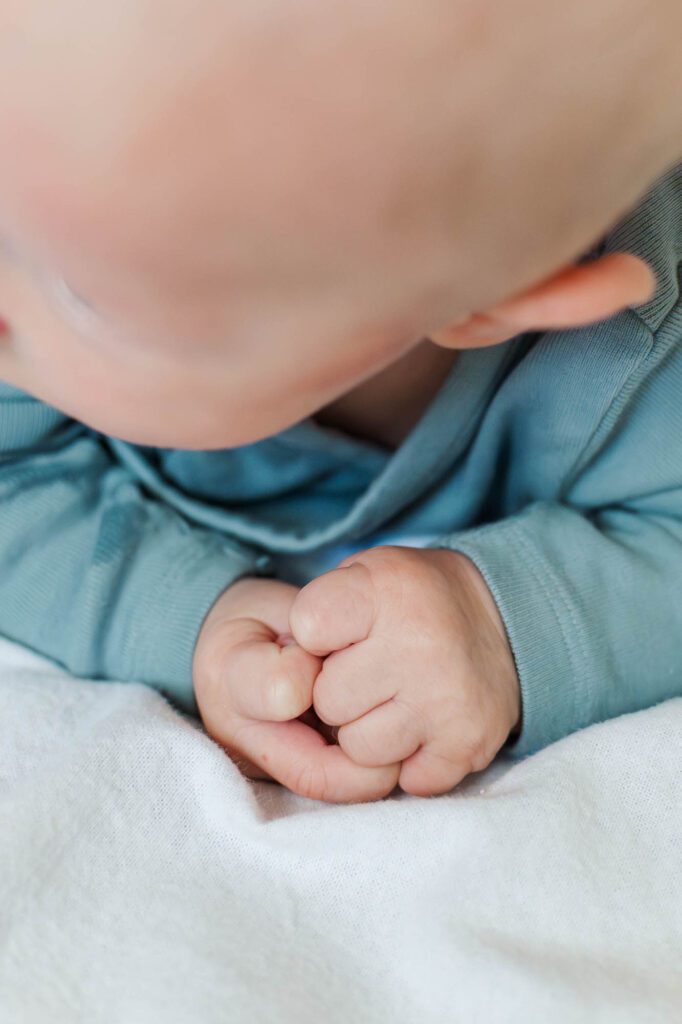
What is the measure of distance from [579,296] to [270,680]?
27 cm

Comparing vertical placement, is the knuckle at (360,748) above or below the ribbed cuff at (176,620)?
above

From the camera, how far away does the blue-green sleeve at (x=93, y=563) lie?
27.9 inches

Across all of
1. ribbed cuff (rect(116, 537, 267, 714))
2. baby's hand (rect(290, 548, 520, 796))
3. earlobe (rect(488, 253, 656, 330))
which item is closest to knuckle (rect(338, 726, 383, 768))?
baby's hand (rect(290, 548, 520, 796))

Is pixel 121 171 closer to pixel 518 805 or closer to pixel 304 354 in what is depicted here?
pixel 304 354

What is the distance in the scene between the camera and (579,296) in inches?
19.2

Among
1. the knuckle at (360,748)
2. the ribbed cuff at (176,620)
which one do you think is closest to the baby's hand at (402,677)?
the knuckle at (360,748)

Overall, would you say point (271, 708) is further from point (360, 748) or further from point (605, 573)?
point (605, 573)

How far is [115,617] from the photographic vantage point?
723 millimetres

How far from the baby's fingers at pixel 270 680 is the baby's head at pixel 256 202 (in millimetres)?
171

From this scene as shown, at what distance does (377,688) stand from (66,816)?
0.18 metres

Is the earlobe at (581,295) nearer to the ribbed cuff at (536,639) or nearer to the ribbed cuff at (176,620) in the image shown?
the ribbed cuff at (536,639)

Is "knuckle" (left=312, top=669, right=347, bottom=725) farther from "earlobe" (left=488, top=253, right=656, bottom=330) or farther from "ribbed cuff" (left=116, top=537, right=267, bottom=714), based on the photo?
"earlobe" (left=488, top=253, right=656, bottom=330)

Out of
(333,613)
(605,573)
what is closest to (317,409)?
(333,613)

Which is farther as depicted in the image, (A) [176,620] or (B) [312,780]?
(A) [176,620]
